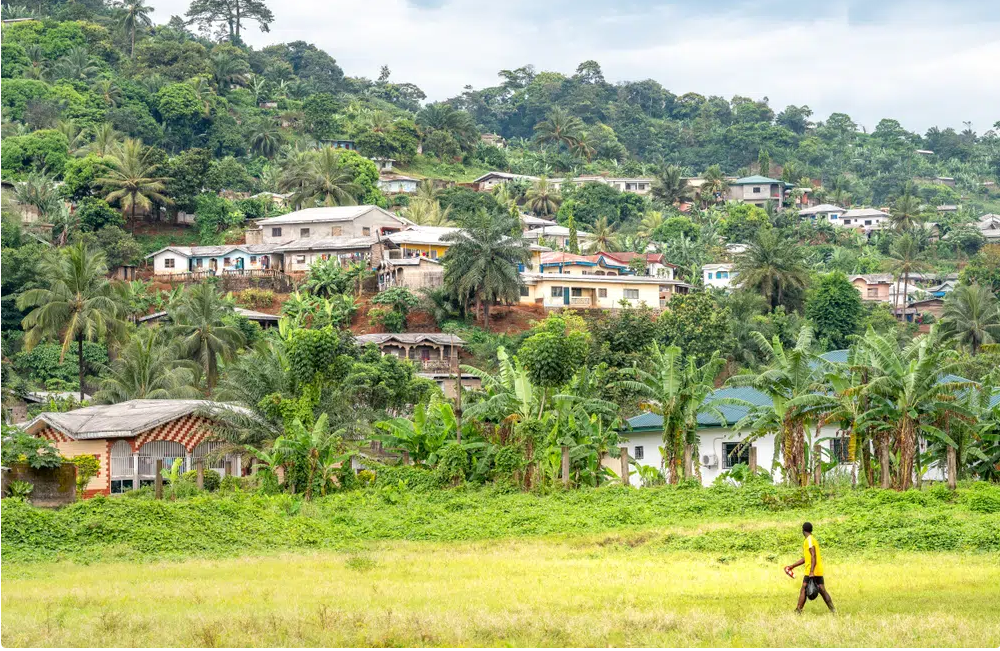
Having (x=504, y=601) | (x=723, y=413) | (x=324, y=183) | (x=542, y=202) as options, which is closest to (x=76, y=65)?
(x=324, y=183)

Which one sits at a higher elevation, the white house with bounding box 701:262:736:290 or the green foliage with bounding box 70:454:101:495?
A: the white house with bounding box 701:262:736:290

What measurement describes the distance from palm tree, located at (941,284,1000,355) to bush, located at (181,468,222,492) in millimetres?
39790

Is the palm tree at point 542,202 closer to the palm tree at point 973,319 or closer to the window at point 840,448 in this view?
the palm tree at point 973,319

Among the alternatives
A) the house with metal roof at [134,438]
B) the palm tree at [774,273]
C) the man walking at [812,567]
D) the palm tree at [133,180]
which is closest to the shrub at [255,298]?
the palm tree at [133,180]

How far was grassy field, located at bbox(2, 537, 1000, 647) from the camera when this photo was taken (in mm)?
15914

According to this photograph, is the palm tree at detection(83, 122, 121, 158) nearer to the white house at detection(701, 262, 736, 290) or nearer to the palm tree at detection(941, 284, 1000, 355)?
the white house at detection(701, 262, 736, 290)

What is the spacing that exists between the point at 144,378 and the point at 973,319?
40.3 metres

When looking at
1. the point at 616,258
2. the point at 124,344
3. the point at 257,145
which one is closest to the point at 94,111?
the point at 257,145

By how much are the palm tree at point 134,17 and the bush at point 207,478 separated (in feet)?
308

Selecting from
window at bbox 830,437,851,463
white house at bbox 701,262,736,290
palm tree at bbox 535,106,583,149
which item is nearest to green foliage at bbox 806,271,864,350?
white house at bbox 701,262,736,290

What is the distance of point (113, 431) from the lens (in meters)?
39.8

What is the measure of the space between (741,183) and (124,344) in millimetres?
71935

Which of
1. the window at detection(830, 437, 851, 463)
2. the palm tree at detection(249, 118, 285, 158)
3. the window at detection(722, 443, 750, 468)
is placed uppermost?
the palm tree at detection(249, 118, 285, 158)

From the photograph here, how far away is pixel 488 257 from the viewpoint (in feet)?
224
